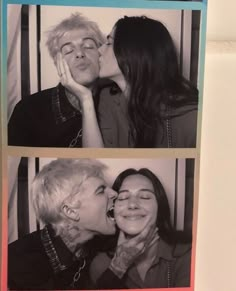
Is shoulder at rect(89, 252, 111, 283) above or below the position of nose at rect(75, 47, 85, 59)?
below

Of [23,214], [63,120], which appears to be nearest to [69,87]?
[63,120]

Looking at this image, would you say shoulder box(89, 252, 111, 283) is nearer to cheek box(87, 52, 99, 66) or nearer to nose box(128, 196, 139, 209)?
nose box(128, 196, 139, 209)

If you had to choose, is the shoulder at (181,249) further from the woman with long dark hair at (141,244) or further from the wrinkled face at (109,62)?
the wrinkled face at (109,62)

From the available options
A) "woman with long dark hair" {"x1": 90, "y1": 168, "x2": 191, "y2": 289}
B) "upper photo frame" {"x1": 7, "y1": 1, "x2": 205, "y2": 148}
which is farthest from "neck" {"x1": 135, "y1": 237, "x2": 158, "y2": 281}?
"upper photo frame" {"x1": 7, "y1": 1, "x2": 205, "y2": 148}

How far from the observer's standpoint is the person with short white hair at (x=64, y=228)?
0.47 metres

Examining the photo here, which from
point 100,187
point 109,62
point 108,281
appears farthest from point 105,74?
point 108,281

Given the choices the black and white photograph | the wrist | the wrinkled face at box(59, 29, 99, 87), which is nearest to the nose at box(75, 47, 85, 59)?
the wrinkled face at box(59, 29, 99, 87)

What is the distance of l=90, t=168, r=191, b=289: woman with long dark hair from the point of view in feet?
1.56

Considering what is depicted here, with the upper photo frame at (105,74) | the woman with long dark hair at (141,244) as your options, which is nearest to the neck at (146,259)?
the woman with long dark hair at (141,244)

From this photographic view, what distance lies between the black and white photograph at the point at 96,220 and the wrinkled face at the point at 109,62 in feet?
0.29

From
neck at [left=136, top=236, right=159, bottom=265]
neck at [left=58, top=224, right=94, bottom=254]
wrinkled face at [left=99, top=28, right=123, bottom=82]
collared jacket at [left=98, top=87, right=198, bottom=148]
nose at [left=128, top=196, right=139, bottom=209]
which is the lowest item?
neck at [left=136, top=236, right=159, bottom=265]

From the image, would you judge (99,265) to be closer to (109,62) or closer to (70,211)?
(70,211)

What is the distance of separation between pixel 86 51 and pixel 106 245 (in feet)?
0.66

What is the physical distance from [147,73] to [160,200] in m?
0.13
